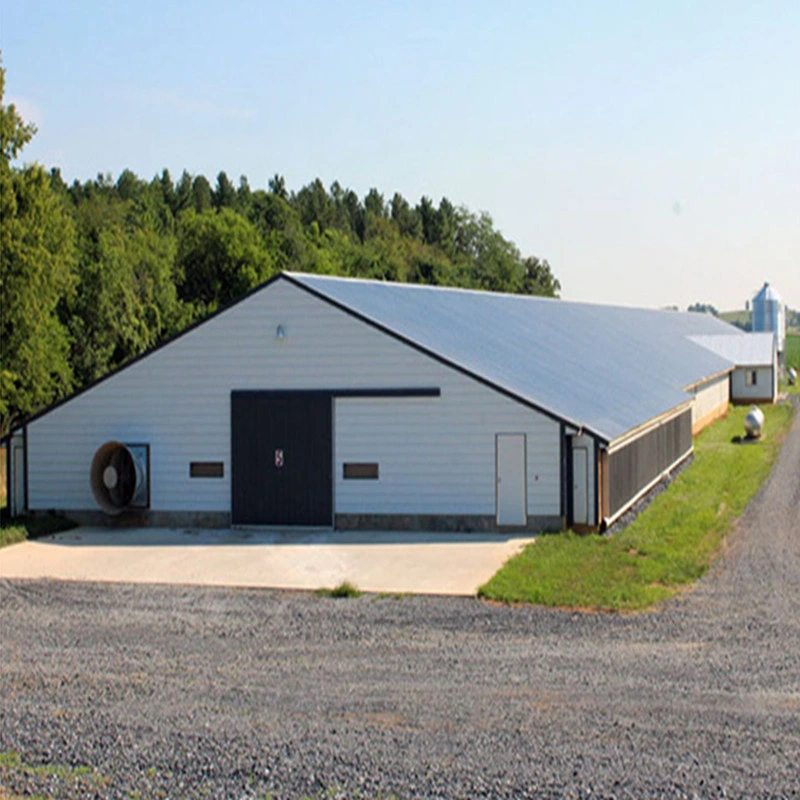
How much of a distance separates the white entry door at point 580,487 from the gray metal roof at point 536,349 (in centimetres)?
55

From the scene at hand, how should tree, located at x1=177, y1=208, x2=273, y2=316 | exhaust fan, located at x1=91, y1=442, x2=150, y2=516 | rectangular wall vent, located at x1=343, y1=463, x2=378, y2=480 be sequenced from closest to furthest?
rectangular wall vent, located at x1=343, y1=463, x2=378, y2=480 → exhaust fan, located at x1=91, y1=442, x2=150, y2=516 → tree, located at x1=177, y1=208, x2=273, y2=316

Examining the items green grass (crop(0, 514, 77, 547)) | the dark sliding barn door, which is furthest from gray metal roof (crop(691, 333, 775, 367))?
green grass (crop(0, 514, 77, 547))

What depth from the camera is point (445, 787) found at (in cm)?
992

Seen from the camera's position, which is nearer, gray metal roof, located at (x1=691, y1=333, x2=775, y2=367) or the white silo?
gray metal roof, located at (x1=691, y1=333, x2=775, y2=367)

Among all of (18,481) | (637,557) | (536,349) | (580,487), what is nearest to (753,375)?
(536,349)

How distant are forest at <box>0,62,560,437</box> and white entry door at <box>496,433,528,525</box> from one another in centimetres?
1349

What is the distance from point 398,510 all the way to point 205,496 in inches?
160

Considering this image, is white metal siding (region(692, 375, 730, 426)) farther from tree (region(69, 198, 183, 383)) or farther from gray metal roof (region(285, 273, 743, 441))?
tree (region(69, 198, 183, 383))

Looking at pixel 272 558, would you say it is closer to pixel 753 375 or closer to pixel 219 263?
pixel 753 375

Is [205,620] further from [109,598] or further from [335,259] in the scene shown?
[335,259]

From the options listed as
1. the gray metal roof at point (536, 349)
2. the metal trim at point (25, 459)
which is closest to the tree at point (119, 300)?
the gray metal roof at point (536, 349)

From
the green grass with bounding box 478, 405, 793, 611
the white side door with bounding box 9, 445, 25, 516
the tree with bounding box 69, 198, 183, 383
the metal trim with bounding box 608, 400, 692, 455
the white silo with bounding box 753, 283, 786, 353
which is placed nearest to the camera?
the green grass with bounding box 478, 405, 793, 611

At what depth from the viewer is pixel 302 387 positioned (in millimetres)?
24859

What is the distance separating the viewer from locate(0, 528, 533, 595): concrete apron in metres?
19.8
